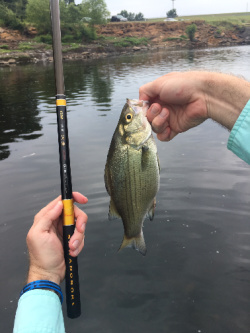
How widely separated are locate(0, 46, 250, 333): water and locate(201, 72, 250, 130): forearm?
3.57 feet

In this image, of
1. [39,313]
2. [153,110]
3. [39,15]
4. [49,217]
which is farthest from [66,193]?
[39,15]

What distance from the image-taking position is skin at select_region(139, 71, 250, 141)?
8.86 ft

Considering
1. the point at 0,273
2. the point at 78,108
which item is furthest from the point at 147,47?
the point at 0,273

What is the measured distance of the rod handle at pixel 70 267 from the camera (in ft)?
8.27

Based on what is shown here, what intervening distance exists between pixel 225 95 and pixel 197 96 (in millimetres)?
282

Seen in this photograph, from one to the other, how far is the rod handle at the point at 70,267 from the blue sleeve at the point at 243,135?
1400 millimetres

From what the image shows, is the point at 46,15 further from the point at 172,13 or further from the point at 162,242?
the point at 172,13

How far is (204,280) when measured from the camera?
4.40 meters

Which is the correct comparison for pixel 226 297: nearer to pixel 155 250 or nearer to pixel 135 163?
pixel 155 250

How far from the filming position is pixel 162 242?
5.29 metres

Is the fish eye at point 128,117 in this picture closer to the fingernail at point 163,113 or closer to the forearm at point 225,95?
the fingernail at point 163,113

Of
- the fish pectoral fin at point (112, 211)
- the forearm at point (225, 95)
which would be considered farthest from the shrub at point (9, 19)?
the fish pectoral fin at point (112, 211)

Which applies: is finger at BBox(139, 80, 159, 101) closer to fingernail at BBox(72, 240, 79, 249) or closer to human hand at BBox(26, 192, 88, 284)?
human hand at BBox(26, 192, 88, 284)

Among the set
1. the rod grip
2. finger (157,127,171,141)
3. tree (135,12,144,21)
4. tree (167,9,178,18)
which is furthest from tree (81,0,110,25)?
the rod grip
